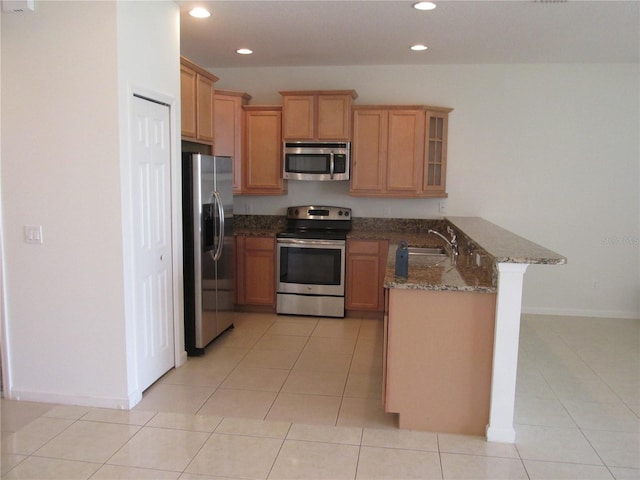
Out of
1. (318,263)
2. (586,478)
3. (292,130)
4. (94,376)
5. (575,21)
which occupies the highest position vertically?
(575,21)

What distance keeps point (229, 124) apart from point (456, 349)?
3.56 m

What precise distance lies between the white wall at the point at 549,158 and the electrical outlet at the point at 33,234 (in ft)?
11.1

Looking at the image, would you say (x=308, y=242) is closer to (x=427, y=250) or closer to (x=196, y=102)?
(x=427, y=250)

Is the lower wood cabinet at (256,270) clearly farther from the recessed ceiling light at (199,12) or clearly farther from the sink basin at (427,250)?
the recessed ceiling light at (199,12)

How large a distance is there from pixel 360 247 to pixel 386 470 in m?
2.94

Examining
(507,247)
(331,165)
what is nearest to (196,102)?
(331,165)

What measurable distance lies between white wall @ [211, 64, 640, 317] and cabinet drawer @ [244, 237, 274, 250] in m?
1.66

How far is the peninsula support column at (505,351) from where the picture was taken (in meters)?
2.84

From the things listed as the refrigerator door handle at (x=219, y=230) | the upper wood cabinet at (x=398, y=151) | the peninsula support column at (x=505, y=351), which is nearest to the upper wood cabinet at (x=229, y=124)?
the upper wood cabinet at (x=398, y=151)

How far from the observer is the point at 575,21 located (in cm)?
389

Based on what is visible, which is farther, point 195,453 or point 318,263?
point 318,263

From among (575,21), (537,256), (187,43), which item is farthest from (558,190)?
(187,43)

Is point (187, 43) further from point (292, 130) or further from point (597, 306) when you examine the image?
point (597, 306)

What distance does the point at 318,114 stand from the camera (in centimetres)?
538
